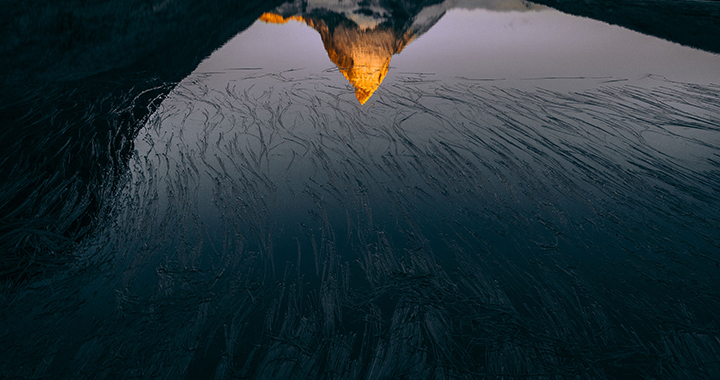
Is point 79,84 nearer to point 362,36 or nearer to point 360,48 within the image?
point 360,48

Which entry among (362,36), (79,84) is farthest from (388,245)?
(362,36)

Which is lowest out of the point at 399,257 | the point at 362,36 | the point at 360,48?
the point at 399,257

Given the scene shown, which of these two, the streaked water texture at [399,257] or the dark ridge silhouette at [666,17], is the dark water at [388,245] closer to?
the streaked water texture at [399,257]

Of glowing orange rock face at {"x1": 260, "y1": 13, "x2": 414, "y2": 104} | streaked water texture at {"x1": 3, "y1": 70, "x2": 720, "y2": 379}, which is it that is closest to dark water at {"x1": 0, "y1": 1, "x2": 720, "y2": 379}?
streaked water texture at {"x1": 3, "y1": 70, "x2": 720, "y2": 379}

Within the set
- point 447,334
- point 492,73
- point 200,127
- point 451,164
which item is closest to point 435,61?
point 492,73

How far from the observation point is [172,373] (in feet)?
3.95

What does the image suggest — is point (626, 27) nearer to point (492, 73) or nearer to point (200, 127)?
point (492, 73)

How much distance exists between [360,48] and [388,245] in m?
5.15

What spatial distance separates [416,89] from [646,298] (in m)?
3.03

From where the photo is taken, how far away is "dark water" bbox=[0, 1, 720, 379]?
1298mm

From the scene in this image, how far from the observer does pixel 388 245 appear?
183 cm

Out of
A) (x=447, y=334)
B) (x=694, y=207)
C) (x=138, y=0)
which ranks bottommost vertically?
(x=447, y=334)

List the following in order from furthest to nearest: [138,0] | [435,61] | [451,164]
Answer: [138,0] < [435,61] < [451,164]

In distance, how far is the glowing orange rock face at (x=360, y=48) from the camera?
14.0 ft
